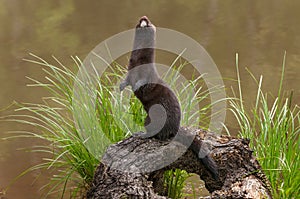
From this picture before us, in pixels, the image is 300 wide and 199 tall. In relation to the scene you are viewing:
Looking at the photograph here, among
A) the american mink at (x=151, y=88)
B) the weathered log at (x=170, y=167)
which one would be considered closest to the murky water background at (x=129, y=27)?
the weathered log at (x=170, y=167)

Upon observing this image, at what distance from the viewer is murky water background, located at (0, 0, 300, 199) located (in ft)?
13.3

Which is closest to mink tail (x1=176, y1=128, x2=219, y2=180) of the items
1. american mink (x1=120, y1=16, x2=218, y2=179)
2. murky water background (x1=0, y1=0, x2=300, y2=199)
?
american mink (x1=120, y1=16, x2=218, y2=179)

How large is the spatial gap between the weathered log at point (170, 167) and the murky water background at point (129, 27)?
1369mm

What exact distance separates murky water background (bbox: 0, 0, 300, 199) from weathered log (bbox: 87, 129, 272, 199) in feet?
4.49

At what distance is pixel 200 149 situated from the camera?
1974mm

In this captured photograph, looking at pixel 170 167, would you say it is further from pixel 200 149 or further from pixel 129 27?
pixel 129 27

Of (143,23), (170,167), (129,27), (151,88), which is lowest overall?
(170,167)

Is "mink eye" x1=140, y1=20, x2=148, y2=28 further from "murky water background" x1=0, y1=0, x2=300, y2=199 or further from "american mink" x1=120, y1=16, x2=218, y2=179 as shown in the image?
"murky water background" x1=0, y1=0, x2=300, y2=199

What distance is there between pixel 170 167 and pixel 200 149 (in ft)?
0.48

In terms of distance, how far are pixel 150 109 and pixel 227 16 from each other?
3847 millimetres

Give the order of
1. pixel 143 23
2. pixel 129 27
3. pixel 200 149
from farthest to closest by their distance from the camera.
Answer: pixel 129 27
pixel 200 149
pixel 143 23

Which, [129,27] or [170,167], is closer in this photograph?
[170,167]

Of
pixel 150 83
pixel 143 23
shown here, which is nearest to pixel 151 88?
pixel 150 83

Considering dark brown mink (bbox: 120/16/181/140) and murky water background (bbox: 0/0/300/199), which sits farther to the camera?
murky water background (bbox: 0/0/300/199)
